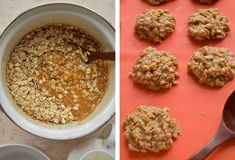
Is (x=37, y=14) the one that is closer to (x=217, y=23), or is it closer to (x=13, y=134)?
(x=13, y=134)

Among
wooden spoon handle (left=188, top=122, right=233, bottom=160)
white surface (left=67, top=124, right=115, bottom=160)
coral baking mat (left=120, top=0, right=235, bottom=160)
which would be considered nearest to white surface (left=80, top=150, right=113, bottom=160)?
white surface (left=67, top=124, right=115, bottom=160)

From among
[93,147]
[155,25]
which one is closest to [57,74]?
[93,147]

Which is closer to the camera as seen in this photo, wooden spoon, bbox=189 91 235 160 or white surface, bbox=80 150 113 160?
wooden spoon, bbox=189 91 235 160

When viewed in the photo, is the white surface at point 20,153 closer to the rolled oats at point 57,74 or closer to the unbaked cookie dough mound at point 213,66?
the rolled oats at point 57,74

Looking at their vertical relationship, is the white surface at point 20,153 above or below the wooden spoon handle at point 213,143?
below

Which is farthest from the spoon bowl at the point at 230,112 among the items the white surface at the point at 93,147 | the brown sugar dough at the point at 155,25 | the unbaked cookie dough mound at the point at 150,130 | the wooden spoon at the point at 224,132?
the white surface at the point at 93,147

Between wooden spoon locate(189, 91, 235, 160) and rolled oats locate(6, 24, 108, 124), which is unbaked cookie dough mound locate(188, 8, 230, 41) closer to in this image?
wooden spoon locate(189, 91, 235, 160)
